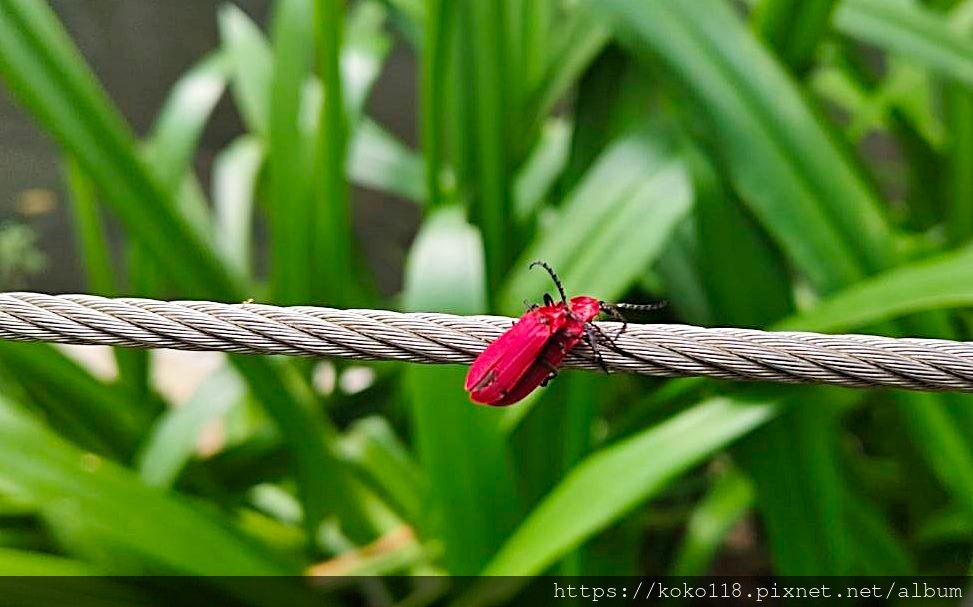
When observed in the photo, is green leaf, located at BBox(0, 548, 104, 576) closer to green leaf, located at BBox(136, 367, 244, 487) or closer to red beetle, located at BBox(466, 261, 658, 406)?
green leaf, located at BBox(136, 367, 244, 487)

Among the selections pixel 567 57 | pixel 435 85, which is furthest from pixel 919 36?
pixel 435 85

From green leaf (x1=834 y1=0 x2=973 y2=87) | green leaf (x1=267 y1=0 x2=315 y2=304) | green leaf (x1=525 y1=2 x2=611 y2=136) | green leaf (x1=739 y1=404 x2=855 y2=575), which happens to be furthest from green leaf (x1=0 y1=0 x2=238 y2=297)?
green leaf (x1=834 y1=0 x2=973 y2=87)

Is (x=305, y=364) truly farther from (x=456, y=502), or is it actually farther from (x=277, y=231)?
(x=456, y=502)

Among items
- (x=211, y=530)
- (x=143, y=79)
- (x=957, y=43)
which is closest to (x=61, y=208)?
(x=143, y=79)

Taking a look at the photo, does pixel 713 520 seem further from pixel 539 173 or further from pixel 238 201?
pixel 238 201

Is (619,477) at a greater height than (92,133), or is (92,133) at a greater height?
(92,133)

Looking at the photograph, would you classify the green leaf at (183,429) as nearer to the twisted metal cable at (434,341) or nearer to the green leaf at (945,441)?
the twisted metal cable at (434,341)

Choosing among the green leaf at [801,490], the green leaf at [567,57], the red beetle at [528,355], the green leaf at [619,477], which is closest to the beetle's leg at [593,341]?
the red beetle at [528,355]
